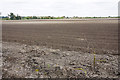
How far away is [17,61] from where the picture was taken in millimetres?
6902

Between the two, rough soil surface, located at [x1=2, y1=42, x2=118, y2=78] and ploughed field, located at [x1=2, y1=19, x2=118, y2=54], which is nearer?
rough soil surface, located at [x1=2, y1=42, x2=118, y2=78]

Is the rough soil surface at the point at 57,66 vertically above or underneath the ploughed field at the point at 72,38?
underneath

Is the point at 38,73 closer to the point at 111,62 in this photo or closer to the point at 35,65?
the point at 35,65

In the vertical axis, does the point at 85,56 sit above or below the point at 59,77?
above

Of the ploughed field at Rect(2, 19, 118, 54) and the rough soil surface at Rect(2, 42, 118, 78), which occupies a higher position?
the ploughed field at Rect(2, 19, 118, 54)

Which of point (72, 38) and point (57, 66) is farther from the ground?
point (72, 38)

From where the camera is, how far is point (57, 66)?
617cm

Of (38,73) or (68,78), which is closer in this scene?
(68,78)

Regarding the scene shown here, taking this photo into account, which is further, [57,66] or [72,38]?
[72,38]

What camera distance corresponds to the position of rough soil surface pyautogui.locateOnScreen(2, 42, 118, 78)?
5504mm

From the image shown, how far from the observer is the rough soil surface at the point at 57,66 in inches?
217

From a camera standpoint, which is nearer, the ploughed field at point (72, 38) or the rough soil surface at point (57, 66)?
the rough soil surface at point (57, 66)

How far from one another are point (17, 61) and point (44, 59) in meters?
1.49

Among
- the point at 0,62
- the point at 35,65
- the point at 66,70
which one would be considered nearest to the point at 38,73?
the point at 35,65
